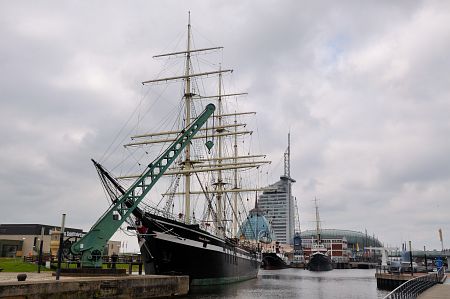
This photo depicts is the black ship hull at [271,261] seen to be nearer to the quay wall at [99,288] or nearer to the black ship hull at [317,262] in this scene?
the black ship hull at [317,262]

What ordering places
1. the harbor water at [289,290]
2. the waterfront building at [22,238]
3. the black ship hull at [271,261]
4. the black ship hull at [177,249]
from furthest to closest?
the black ship hull at [271,261] → the waterfront building at [22,238] → the harbor water at [289,290] → the black ship hull at [177,249]

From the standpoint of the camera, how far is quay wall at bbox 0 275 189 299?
19422 mm

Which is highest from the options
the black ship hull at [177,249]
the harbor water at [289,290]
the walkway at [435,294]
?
the black ship hull at [177,249]

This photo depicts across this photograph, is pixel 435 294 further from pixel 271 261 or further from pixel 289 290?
pixel 271 261

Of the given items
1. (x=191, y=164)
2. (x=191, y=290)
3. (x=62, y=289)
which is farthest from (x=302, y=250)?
(x=62, y=289)

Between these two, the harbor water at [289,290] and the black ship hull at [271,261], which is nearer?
the harbor water at [289,290]

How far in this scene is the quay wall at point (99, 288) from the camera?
19422mm

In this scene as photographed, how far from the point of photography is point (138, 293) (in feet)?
88.3

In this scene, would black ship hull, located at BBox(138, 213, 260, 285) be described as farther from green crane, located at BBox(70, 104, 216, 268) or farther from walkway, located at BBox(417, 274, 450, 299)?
walkway, located at BBox(417, 274, 450, 299)

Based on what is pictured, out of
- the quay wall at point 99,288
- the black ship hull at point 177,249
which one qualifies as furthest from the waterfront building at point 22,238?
the quay wall at point 99,288

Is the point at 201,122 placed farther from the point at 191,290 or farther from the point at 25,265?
the point at 25,265

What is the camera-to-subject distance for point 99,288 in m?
24.0

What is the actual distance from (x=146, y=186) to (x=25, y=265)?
53.9 feet

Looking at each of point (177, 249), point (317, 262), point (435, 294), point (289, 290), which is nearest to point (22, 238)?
point (177, 249)
